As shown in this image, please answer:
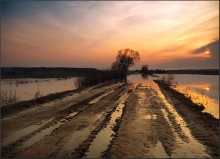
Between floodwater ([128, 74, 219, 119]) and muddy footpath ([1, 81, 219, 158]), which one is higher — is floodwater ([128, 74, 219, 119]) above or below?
below

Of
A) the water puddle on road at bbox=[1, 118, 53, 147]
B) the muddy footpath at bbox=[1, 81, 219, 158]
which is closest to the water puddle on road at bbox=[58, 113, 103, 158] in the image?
the muddy footpath at bbox=[1, 81, 219, 158]

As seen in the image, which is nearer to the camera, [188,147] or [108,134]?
[188,147]

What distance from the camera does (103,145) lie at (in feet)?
31.0

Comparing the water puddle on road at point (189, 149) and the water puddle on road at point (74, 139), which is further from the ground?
the water puddle on road at point (74, 139)

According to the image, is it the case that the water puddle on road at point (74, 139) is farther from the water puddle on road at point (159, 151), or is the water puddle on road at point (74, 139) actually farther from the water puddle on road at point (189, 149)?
the water puddle on road at point (189, 149)

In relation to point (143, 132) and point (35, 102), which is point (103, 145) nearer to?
point (143, 132)

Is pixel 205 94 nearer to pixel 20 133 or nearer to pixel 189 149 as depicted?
pixel 189 149

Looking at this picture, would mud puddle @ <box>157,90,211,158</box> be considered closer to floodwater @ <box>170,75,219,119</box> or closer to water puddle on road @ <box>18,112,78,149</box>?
water puddle on road @ <box>18,112,78,149</box>

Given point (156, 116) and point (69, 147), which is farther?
point (156, 116)

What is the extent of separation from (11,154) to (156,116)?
8.57 m

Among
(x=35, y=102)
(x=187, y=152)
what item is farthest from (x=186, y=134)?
(x=35, y=102)

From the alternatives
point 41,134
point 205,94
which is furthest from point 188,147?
point 205,94

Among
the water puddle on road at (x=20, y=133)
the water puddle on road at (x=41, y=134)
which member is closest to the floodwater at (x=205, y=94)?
the water puddle on road at (x=41, y=134)

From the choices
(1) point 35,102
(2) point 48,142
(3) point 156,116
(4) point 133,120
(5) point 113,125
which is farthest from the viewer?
(1) point 35,102
